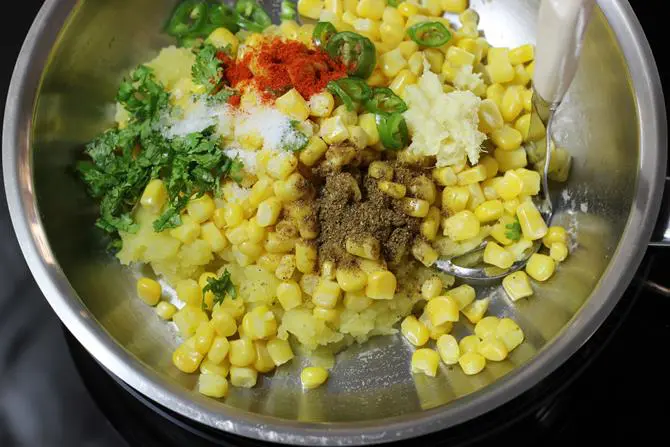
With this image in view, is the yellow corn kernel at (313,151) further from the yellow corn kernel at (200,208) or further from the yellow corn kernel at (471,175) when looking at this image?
the yellow corn kernel at (471,175)

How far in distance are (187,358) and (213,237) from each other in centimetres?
51

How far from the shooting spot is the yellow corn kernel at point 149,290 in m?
2.89

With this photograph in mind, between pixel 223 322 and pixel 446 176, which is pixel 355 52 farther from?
pixel 223 322

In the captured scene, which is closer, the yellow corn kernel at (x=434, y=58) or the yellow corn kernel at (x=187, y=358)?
the yellow corn kernel at (x=187, y=358)

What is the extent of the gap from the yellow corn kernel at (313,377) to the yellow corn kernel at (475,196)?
3.09 feet

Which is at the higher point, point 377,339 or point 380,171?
point 380,171

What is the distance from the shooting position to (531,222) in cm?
283

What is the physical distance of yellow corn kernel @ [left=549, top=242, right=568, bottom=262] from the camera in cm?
286

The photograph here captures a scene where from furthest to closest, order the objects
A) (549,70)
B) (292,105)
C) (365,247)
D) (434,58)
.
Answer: (434,58), (292,105), (365,247), (549,70)

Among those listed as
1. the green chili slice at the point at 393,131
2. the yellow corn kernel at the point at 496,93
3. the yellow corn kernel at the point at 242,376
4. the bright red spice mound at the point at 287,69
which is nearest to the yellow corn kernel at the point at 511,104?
the yellow corn kernel at the point at 496,93

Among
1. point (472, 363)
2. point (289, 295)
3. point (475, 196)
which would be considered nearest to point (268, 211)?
point (289, 295)

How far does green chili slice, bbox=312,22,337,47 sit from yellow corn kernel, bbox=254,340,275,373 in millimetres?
1377

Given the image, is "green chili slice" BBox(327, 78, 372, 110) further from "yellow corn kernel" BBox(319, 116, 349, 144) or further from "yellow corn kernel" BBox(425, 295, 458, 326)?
"yellow corn kernel" BBox(425, 295, 458, 326)

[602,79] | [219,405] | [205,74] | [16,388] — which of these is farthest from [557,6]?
[16,388]
